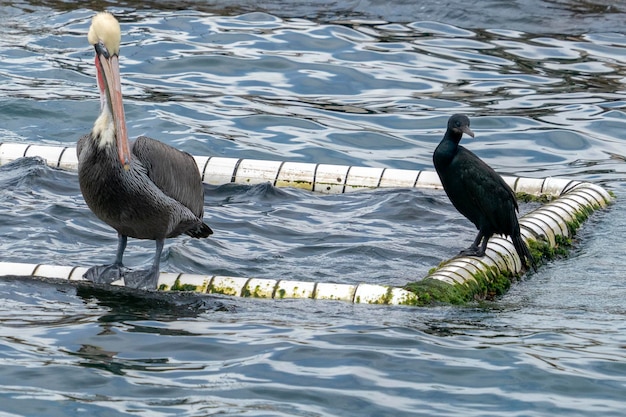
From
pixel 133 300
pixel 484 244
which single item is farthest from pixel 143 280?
pixel 484 244

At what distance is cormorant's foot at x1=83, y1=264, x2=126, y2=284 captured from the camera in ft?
21.9

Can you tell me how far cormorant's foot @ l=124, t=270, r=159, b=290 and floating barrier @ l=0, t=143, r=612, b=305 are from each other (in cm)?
6

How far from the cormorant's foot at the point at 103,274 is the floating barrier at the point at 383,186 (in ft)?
0.30

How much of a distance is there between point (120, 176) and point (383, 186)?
12.1 ft

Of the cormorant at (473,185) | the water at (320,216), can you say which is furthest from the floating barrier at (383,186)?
the cormorant at (473,185)

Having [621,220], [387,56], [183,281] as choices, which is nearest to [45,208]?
[183,281]

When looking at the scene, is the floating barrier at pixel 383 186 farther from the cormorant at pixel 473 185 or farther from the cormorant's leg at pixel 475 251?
the cormorant at pixel 473 185

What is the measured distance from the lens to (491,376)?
526 centimetres

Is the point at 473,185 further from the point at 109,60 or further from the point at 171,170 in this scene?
the point at 109,60

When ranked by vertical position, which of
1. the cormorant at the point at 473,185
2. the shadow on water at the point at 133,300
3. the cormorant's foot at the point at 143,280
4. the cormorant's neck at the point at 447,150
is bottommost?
the shadow on water at the point at 133,300

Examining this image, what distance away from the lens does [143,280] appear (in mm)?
6629

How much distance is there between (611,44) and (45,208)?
813cm

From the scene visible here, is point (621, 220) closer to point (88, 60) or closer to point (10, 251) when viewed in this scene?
point (10, 251)

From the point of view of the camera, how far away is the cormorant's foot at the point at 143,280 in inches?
261
